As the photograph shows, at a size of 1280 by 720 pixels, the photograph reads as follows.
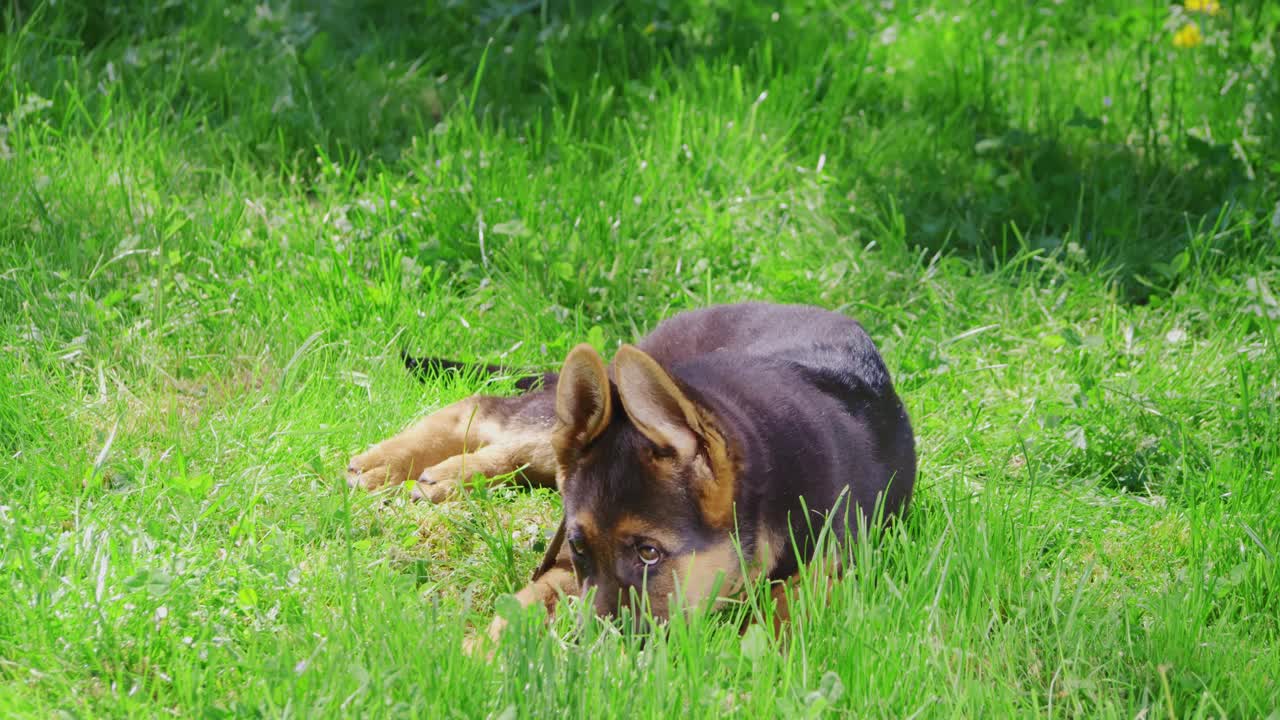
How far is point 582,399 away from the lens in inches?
127

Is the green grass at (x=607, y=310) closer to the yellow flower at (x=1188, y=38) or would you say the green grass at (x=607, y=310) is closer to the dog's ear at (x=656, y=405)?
the yellow flower at (x=1188, y=38)

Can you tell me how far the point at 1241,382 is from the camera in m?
4.32

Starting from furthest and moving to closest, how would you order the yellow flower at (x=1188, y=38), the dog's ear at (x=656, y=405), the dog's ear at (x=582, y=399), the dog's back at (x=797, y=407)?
the yellow flower at (x=1188, y=38) → the dog's back at (x=797, y=407) → the dog's ear at (x=582, y=399) → the dog's ear at (x=656, y=405)

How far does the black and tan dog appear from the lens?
3.11 metres

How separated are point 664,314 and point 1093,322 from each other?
5.63 feet

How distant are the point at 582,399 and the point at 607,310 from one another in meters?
1.90

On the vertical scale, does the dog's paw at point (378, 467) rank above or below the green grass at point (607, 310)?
below

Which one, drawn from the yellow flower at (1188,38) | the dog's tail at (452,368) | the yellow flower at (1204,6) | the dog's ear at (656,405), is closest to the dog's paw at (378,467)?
the dog's tail at (452,368)

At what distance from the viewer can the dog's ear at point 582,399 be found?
316cm

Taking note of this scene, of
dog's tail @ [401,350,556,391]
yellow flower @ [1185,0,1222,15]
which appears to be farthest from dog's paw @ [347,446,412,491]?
yellow flower @ [1185,0,1222,15]

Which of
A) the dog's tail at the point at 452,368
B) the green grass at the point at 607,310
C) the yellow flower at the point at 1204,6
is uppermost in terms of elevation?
the yellow flower at the point at 1204,6

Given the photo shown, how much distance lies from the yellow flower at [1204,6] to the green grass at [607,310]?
82mm

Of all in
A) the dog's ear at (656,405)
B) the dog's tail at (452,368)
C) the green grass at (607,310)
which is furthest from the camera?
the dog's tail at (452,368)

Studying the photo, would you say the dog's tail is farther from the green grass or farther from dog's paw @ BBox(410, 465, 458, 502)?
dog's paw @ BBox(410, 465, 458, 502)
